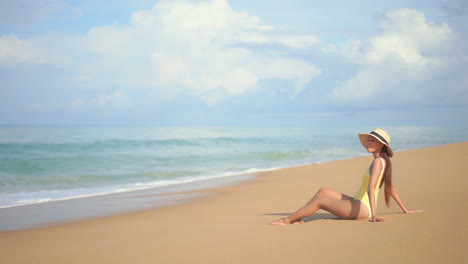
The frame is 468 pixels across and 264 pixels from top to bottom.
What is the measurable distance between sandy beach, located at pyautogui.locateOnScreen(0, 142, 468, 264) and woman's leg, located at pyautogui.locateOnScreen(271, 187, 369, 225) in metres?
0.14

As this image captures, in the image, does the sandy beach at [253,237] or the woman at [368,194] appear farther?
the woman at [368,194]

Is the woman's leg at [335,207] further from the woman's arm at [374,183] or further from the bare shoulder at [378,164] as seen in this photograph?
the bare shoulder at [378,164]

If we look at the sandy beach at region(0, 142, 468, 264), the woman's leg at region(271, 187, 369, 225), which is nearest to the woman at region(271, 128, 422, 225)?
the woman's leg at region(271, 187, 369, 225)

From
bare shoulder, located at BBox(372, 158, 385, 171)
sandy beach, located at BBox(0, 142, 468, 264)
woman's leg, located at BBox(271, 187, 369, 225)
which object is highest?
bare shoulder, located at BBox(372, 158, 385, 171)

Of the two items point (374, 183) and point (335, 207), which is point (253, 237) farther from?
point (374, 183)

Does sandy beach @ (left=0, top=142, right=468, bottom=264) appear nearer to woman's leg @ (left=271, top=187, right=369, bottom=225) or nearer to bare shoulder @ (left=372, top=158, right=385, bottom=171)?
woman's leg @ (left=271, top=187, right=369, bottom=225)

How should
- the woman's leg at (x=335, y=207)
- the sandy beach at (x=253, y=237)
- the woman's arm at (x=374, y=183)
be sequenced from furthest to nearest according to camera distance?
the woman's leg at (x=335, y=207)
the woman's arm at (x=374, y=183)
the sandy beach at (x=253, y=237)

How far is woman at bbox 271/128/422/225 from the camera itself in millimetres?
5699

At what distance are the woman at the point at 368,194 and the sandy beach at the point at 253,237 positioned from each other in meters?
0.18

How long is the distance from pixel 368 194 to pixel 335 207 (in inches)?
20.2

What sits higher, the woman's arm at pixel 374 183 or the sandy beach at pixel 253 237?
the woman's arm at pixel 374 183

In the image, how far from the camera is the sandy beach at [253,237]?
175 inches

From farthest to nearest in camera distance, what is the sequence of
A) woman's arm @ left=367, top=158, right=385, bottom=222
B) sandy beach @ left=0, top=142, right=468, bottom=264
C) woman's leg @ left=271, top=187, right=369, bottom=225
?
woman's leg @ left=271, top=187, right=369, bottom=225 → woman's arm @ left=367, top=158, right=385, bottom=222 → sandy beach @ left=0, top=142, right=468, bottom=264

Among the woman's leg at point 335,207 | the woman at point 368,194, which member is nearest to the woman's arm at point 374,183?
the woman at point 368,194
